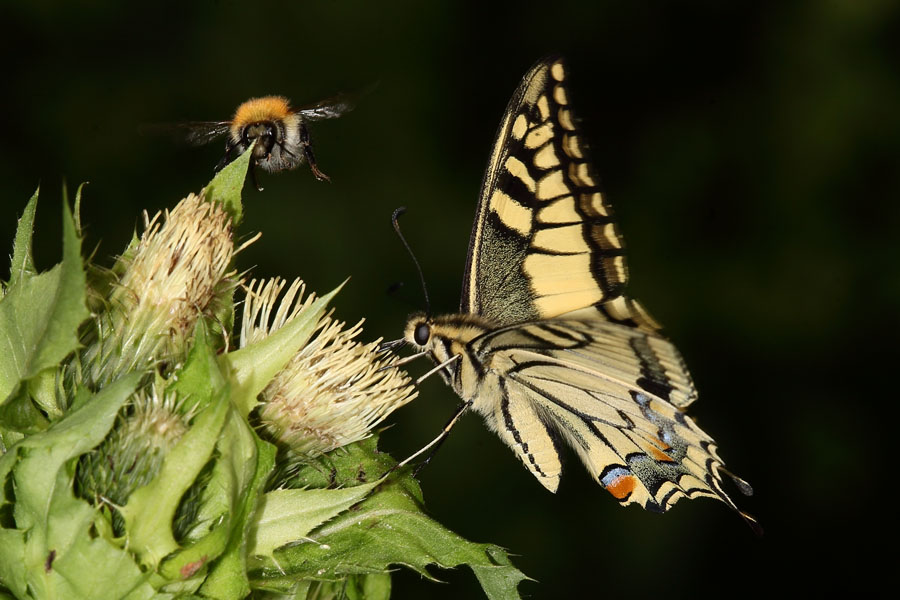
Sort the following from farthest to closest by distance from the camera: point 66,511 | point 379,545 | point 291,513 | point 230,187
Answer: point 230,187
point 379,545
point 291,513
point 66,511

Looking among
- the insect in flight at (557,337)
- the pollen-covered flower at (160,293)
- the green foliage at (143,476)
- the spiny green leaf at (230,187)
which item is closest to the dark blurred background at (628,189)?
the insect in flight at (557,337)

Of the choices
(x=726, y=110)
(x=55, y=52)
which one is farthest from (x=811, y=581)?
(x=55, y=52)

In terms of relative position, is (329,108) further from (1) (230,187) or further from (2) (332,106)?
(1) (230,187)

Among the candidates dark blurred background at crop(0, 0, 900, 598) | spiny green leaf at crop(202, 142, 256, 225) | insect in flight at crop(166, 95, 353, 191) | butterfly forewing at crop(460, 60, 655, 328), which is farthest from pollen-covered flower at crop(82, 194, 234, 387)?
dark blurred background at crop(0, 0, 900, 598)

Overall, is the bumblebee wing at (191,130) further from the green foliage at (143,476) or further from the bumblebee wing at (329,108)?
the green foliage at (143,476)

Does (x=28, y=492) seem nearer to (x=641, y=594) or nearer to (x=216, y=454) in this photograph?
(x=216, y=454)

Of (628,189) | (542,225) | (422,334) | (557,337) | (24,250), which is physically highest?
(24,250)

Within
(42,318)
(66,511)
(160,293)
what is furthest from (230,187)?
(66,511)
